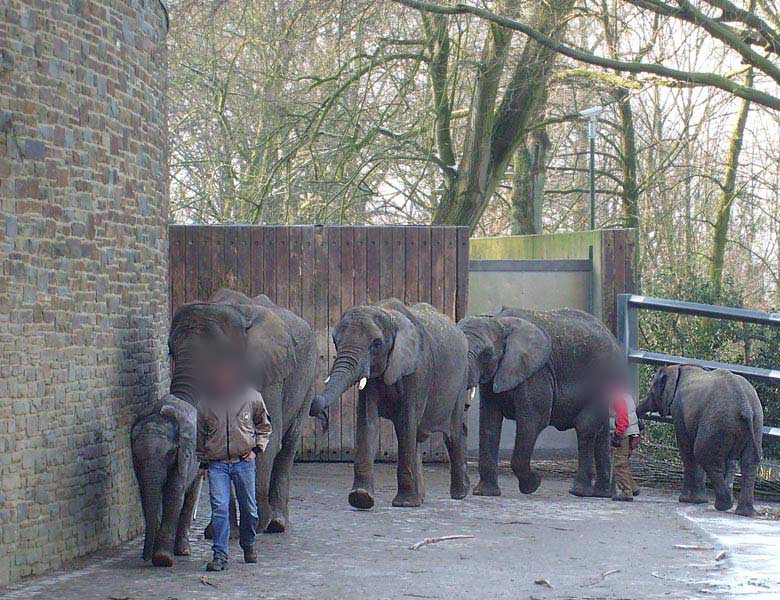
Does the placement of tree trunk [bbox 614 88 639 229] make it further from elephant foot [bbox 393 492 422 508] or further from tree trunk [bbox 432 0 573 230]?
elephant foot [bbox 393 492 422 508]

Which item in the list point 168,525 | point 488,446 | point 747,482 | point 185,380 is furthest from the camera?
point 488,446

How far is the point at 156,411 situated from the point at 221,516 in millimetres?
1007

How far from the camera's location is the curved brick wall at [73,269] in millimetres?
8930

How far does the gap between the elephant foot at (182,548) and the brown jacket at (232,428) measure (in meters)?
0.75

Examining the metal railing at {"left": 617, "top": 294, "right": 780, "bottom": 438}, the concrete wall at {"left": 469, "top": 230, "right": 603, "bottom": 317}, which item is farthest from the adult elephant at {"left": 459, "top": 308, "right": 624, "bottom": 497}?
the concrete wall at {"left": 469, "top": 230, "right": 603, "bottom": 317}

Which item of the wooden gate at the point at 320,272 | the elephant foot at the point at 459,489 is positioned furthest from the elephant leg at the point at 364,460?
the wooden gate at the point at 320,272

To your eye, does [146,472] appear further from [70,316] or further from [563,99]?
[563,99]

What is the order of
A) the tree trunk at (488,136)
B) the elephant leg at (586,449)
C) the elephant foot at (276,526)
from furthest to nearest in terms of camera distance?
the tree trunk at (488,136)
the elephant leg at (586,449)
the elephant foot at (276,526)

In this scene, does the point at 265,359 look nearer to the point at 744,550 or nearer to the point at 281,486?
the point at 281,486

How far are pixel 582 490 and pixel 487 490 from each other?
3.37ft

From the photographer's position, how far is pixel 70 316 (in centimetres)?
973

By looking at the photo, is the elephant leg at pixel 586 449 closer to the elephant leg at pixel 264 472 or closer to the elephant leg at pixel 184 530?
the elephant leg at pixel 264 472

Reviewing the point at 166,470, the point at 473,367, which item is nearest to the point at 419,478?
the point at 473,367

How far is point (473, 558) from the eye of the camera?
9836mm
